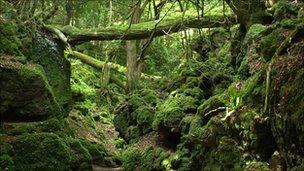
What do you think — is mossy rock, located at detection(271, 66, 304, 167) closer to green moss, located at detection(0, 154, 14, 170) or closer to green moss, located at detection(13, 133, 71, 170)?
green moss, located at detection(13, 133, 71, 170)

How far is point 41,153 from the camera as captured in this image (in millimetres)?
9516

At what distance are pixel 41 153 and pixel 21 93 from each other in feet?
6.34

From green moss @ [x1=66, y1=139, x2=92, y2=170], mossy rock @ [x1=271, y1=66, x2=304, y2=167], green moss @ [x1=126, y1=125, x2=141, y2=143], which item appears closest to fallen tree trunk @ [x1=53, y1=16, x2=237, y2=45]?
green moss @ [x1=126, y1=125, x2=141, y2=143]

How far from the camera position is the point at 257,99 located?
7.58 m

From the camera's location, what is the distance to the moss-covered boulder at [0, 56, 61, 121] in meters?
10.3

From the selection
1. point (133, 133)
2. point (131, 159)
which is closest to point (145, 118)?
point (133, 133)

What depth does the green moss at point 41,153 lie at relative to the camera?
30.3 feet

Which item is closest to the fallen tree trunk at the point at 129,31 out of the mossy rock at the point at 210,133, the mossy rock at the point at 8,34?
the mossy rock at the point at 8,34

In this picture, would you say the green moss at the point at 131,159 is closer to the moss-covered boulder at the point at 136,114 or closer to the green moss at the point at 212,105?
the moss-covered boulder at the point at 136,114

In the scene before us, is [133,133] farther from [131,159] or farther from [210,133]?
[210,133]

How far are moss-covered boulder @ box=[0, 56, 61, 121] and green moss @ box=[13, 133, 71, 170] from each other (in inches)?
43.8

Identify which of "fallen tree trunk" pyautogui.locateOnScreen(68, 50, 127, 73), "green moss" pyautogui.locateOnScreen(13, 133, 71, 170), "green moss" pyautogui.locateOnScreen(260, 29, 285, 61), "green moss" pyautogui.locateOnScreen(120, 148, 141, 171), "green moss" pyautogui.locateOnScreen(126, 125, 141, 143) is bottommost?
"green moss" pyautogui.locateOnScreen(120, 148, 141, 171)

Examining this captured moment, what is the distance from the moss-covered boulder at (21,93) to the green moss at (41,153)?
1.11 m

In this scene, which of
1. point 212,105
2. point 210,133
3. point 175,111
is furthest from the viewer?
point 175,111
